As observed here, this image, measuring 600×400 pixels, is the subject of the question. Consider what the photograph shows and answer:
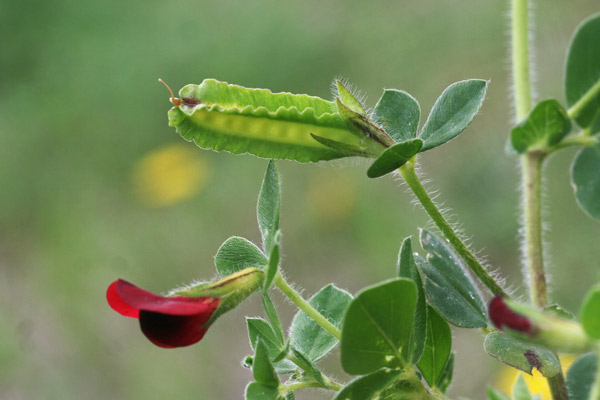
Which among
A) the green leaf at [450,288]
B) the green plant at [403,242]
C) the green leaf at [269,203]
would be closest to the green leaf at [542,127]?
the green plant at [403,242]

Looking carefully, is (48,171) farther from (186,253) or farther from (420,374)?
(420,374)

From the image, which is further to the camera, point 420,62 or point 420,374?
point 420,62

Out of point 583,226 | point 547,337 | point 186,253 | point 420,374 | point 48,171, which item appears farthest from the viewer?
point 48,171

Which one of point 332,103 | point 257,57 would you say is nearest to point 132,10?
point 257,57

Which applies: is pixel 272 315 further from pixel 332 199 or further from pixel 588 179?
pixel 332 199

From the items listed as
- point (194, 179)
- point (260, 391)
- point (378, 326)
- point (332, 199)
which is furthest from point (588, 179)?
point (194, 179)

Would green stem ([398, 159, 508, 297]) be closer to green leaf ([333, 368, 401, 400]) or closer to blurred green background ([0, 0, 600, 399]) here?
green leaf ([333, 368, 401, 400])
